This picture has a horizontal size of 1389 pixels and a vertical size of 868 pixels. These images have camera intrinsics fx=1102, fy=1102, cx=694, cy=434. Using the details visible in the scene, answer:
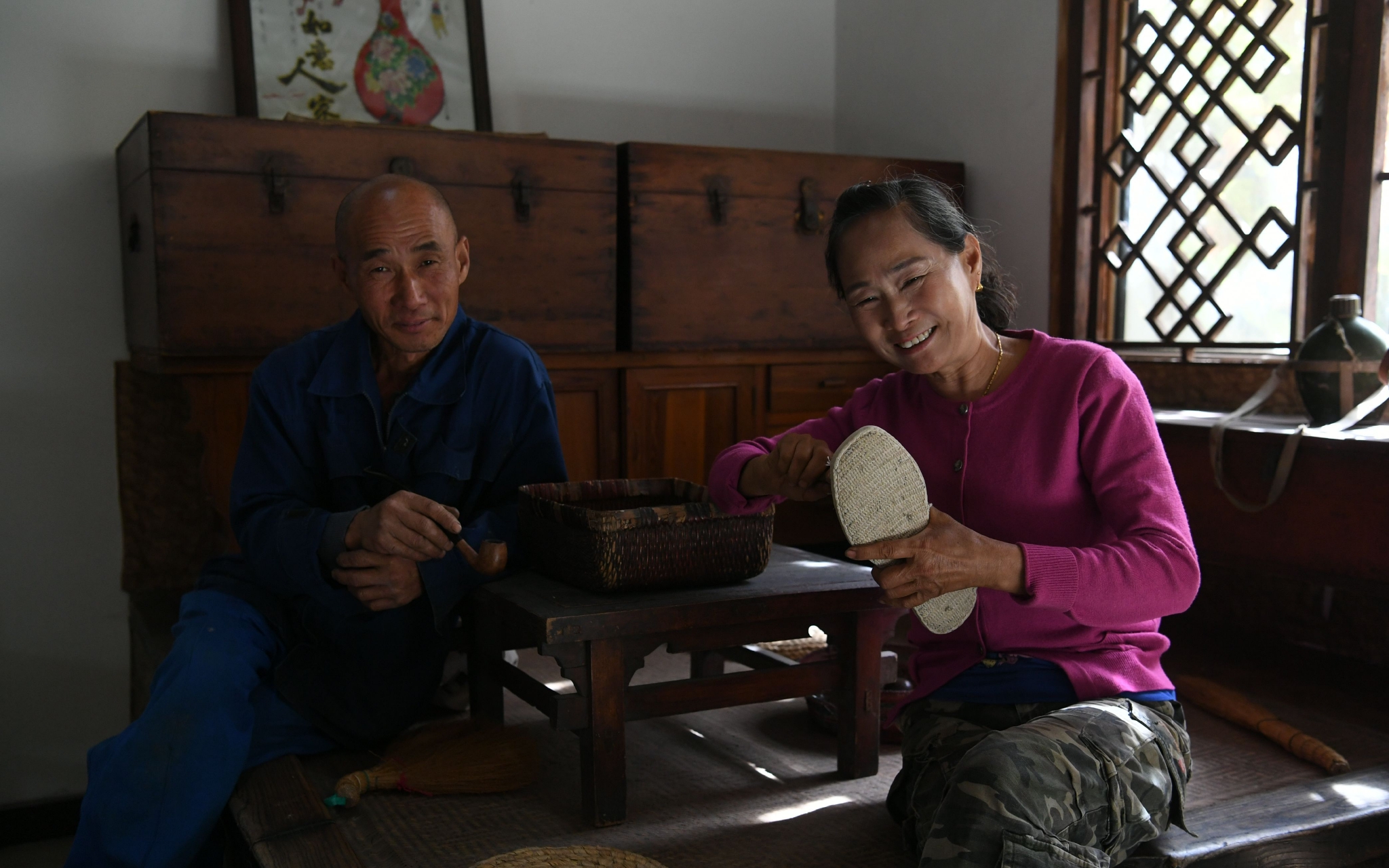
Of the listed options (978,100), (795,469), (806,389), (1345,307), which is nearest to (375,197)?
(795,469)

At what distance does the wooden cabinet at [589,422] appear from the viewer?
298cm

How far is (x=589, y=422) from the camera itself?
9.94 ft

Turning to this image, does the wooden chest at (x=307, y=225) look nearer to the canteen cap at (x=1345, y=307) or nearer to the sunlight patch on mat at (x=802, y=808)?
the sunlight patch on mat at (x=802, y=808)

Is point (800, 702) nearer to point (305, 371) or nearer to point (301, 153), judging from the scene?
point (305, 371)

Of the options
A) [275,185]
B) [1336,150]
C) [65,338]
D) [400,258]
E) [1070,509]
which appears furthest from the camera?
[65,338]

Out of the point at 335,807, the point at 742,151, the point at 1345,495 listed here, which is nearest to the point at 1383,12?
the point at 1345,495

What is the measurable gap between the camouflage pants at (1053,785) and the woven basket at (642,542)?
47cm

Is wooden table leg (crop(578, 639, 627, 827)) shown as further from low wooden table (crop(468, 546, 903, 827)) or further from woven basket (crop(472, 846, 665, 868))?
woven basket (crop(472, 846, 665, 868))

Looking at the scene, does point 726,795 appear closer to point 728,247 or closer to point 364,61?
point 728,247

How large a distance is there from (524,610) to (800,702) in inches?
36.8

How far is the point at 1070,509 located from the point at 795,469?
1.27ft

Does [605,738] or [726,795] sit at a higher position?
[605,738]

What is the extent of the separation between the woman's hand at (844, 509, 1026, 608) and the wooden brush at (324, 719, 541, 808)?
87 cm

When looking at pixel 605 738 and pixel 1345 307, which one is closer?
pixel 605 738
